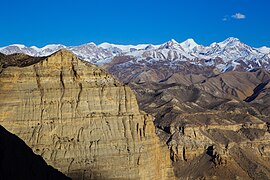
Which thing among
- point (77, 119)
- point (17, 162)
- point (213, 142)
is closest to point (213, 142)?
point (213, 142)

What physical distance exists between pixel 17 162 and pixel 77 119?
1648 centimetres

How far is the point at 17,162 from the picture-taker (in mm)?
40281

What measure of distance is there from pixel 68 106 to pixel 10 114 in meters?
6.21

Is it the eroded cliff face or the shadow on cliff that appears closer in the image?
the shadow on cliff

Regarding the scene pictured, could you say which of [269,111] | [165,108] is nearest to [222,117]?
[165,108]

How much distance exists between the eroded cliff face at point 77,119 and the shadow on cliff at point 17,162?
8.29 m

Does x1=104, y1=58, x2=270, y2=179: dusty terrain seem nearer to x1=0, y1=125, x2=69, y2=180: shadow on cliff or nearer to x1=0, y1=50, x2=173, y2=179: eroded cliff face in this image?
x1=0, y1=50, x2=173, y2=179: eroded cliff face

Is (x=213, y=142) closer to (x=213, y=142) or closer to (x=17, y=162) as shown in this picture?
(x=213, y=142)

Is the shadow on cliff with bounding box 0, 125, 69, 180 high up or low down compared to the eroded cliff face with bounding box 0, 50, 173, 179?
down

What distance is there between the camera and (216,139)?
130125 millimetres

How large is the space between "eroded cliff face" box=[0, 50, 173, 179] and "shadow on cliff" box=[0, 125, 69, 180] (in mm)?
8285

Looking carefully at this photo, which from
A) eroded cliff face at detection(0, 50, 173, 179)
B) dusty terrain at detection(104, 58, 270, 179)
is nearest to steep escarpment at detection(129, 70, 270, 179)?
dusty terrain at detection(104, 58, 270, 179)

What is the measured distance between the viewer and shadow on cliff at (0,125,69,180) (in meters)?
38.3

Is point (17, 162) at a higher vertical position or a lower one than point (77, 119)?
lower
